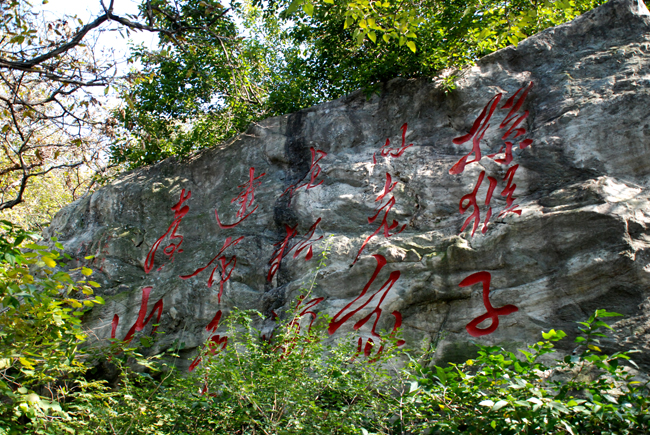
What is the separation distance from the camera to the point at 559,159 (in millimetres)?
3682

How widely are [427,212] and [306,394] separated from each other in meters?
1.91

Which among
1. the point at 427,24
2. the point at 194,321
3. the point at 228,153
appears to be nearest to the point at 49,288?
the point at 194,321

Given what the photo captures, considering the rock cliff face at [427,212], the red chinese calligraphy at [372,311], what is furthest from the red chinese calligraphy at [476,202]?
the red chinese calligraphy at [372,311]

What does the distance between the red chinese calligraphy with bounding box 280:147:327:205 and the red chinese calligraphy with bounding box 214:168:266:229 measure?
34 centimetres

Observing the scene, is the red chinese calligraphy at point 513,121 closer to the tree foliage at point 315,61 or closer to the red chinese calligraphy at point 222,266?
the tree foliage at point 315,61

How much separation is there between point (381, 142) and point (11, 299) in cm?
316

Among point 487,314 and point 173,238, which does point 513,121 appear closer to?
point 487,314

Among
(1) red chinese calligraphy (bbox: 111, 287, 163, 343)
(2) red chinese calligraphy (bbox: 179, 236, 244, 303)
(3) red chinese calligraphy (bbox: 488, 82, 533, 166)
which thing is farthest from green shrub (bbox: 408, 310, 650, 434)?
(1) red chinese calligraphy (bbox: 111, 287, 163, 343)

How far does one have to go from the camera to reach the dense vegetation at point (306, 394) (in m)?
2.12

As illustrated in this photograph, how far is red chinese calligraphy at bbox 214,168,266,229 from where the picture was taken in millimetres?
4664

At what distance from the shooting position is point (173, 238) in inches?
188

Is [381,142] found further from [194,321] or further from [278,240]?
[194,321]

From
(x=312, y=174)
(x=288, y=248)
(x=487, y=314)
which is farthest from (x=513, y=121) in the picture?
(x=288, y=248)

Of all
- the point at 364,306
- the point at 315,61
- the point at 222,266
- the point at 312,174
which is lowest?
the point at 364,306
